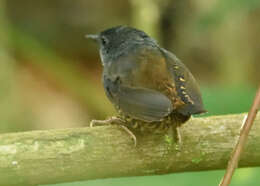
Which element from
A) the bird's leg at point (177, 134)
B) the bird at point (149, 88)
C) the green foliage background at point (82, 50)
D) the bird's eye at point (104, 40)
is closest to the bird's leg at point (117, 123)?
the bird at point (149, 88)

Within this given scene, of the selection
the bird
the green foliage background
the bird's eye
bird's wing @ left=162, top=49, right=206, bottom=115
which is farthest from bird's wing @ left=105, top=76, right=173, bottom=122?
the green foliage background

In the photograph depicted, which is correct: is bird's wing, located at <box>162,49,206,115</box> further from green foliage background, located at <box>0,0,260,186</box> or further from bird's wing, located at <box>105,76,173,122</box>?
green foliage background, located at <box>0,0,260,186</box>

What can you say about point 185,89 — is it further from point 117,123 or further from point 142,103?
point 117,123

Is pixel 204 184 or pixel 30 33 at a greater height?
pixel 30 33

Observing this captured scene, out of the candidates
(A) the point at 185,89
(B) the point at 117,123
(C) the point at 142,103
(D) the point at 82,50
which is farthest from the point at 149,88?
(D) the point at 82,50

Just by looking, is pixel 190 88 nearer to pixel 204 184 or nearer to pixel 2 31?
pixel 204 184

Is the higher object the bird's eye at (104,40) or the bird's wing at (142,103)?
the bird's eye at (104,40)

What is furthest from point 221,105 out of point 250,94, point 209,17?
point 209,17

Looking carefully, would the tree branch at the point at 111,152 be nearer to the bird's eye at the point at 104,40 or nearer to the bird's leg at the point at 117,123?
the bird's leg at the point at 117,123
